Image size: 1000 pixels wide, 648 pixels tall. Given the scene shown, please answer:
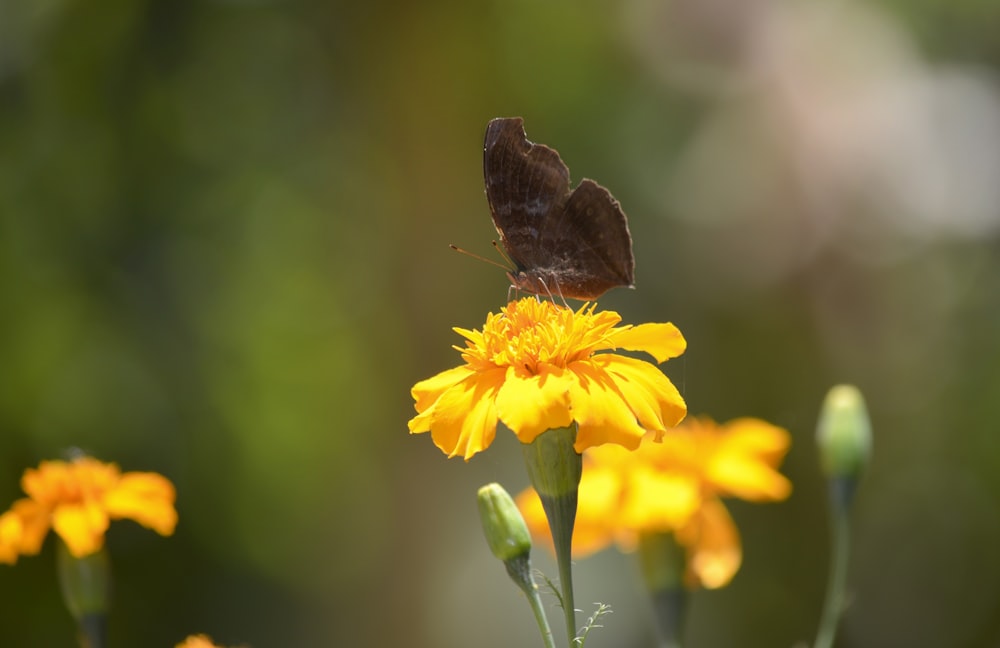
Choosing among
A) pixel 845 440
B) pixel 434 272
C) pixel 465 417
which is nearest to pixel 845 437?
pixel 845 440

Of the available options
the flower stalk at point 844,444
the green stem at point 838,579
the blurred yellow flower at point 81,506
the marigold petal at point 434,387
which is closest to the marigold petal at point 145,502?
the blurred yellow flower at point 81,506

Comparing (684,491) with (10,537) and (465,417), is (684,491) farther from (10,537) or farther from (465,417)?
(10,537)

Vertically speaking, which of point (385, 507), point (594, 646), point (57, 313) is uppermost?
point (57, 313)

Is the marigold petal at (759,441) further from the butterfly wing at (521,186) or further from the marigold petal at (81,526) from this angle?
the marigold petal at (81,526)

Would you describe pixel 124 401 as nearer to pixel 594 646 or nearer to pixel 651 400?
pixel 594 646

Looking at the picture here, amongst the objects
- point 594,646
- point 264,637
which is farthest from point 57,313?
point 594,646

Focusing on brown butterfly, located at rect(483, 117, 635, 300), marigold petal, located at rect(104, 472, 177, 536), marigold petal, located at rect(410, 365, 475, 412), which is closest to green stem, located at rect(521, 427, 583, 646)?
marigold petal, located at rect(410, 365, 475, 412)
